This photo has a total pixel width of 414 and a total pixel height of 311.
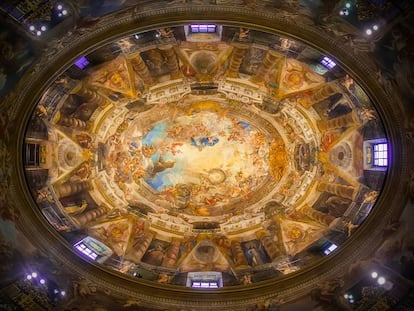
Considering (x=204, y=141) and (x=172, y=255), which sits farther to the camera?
(x=204, y=141)

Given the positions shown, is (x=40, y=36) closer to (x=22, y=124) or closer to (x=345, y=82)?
(x=22, y=124)

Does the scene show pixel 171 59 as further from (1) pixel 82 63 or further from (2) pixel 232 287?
(2) pixel 232 287

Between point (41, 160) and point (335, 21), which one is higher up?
point (335, 21)

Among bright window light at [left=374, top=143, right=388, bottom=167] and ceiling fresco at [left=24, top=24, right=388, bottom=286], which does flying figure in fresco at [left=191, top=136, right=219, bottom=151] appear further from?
bright window light at [left=374, top=143, right=388, bottom=167]

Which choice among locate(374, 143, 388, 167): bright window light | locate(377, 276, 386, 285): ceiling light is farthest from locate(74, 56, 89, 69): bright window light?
locate(377, 276, 386, 285): ceiling light

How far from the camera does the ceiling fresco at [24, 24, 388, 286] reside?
19.5 m

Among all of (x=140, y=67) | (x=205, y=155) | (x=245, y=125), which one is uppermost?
(x=245, y=125)

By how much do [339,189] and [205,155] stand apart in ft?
23.9

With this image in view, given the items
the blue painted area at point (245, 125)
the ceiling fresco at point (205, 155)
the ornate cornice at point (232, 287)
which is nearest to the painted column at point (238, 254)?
the ceiling fresco at point (205, 155)

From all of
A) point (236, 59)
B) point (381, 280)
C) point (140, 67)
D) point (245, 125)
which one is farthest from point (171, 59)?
point (381, 280)

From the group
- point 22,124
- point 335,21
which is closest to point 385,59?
point 335,21

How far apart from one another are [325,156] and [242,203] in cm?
508

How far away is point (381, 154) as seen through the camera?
1927 centimetres

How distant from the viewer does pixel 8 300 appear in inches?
687
